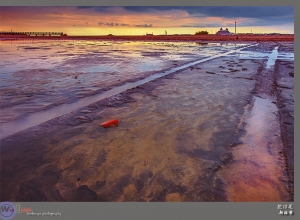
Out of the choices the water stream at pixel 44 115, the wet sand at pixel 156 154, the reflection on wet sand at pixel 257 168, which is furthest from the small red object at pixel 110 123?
the reflection on wet sand at pixel 257 168

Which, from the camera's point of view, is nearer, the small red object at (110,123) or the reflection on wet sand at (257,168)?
the reflection on wet sand at (257,168)

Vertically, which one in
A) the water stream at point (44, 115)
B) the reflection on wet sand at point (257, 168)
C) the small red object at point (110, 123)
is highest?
the water stream at point (44, 115)

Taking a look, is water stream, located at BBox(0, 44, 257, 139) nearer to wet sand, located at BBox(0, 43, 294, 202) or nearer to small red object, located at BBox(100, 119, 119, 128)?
wet sand, located at BBox(0, 43, 294, 202)

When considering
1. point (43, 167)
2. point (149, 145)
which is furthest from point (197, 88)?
point (43, 167)

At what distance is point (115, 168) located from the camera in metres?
2.90

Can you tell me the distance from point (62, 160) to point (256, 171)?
2406 millimetres

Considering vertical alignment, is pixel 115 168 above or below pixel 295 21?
below

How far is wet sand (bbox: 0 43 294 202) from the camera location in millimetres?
2514
